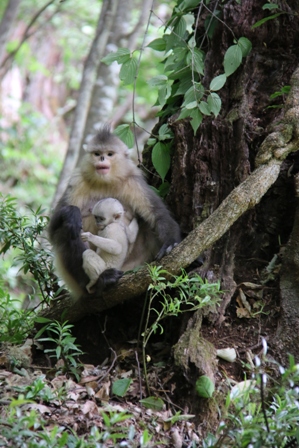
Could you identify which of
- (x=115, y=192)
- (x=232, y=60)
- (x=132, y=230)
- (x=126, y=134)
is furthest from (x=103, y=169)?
(x=232, y=60)

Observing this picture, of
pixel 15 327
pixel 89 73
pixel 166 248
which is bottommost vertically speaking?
pixel 15 327

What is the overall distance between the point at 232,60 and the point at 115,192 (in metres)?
1.46

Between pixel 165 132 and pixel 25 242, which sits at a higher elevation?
pixel 165 132

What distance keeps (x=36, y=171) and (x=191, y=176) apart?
11044 millimetres

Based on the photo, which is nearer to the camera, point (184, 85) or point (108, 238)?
point (108, 238)

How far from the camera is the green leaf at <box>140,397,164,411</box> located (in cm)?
392

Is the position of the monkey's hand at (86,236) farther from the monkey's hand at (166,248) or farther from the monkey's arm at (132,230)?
the monkey's hand at (166,248)

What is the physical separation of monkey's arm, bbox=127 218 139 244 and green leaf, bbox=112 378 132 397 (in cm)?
131

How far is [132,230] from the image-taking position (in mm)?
5004

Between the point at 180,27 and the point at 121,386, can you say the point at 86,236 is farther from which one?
the point at 180,27

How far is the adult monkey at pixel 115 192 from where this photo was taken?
5.01 m

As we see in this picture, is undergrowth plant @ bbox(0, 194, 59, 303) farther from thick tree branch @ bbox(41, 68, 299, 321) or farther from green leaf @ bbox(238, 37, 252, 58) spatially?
green leaf @ bbox(238, 37, 252, 58)

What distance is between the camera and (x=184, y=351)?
4004 mm

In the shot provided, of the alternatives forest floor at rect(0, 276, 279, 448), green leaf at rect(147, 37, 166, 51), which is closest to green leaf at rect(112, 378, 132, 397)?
forest floor at rect(0, 276, 279, 448)
